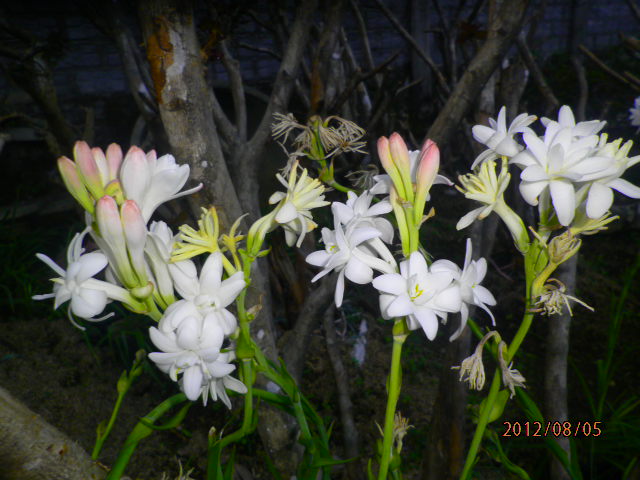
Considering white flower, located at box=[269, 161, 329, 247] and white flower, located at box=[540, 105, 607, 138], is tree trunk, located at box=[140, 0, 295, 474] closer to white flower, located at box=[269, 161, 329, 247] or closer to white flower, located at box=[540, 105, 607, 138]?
white flower, located at box=[269, 161, 329, 247]

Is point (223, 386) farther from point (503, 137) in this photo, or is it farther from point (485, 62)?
point (485, 62)

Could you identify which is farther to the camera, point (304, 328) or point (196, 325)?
point (304, 328)

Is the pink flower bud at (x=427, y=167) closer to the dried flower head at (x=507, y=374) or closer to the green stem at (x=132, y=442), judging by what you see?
the dried flower head at (x=507, y=374)

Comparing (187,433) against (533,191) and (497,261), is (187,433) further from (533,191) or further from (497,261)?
(497,261)

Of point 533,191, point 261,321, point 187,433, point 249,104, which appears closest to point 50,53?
point 261,321

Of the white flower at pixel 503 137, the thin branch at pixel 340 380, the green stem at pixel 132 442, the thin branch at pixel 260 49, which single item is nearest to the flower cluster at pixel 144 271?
the green stem at pixel 132 442
